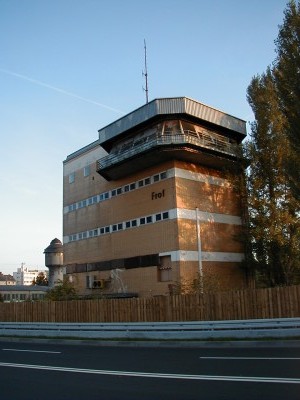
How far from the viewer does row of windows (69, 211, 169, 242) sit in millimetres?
36812

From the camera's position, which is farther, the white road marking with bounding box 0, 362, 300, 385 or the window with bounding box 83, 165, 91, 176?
the window with bounding box 83, 165, 91, 176

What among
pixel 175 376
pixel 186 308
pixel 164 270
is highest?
pixel 164 270

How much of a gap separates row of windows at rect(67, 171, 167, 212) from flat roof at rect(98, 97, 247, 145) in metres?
4.66

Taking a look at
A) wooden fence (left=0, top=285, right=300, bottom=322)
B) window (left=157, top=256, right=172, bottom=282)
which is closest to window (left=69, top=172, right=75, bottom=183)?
window (left=157, top=256, right=172, bottom=282)

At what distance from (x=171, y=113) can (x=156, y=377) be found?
92.9 ft

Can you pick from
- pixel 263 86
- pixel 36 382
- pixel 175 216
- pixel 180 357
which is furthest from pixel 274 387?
Result: pixel 263 86

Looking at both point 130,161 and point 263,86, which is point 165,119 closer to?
point 130,161

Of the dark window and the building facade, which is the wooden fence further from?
the dark window

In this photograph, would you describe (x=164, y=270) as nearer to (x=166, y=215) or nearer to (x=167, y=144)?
(x=166, y=215)

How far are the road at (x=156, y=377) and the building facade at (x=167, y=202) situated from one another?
2043 centimetres

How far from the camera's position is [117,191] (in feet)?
139

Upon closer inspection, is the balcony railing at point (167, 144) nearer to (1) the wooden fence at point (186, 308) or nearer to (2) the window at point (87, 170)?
(2) the window at point (87, 170)

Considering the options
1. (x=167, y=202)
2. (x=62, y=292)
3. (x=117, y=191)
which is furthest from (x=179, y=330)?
(x=117, y=191)

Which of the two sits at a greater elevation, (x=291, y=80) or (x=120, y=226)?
(x=291, y=80)
